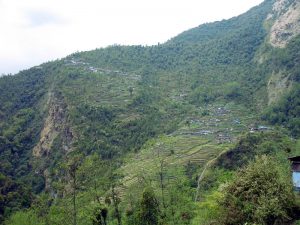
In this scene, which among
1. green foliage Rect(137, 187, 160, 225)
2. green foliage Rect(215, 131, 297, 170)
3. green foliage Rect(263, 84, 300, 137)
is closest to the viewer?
green foliage Rect(137, 187, 160, 225)

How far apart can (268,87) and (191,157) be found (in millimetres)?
53130

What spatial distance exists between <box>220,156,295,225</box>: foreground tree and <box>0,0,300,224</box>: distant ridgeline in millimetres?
4515

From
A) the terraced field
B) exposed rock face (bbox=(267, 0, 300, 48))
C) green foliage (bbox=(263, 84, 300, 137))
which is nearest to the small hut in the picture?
the terraced field

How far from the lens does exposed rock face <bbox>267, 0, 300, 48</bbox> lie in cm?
14362

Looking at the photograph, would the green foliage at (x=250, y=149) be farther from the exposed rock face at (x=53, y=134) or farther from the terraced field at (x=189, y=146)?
the exposed rock face at (x=53, y=134)

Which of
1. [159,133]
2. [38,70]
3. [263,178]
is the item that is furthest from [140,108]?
[263,178]

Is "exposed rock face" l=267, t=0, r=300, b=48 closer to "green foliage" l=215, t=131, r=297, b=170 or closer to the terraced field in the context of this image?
the terraced field

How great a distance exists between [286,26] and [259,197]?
124m

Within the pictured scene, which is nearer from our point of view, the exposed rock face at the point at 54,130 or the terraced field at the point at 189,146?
the terraced field at the point at 189,146

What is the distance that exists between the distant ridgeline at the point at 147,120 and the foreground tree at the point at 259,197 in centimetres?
451

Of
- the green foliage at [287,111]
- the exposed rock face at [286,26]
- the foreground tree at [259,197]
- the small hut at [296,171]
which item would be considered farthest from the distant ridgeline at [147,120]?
the small hut at [296,171]

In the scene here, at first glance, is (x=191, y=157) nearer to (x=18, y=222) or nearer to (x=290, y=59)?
(x=18, y=222)

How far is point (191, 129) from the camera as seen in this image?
4390 inches

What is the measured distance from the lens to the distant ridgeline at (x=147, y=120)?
201ft
